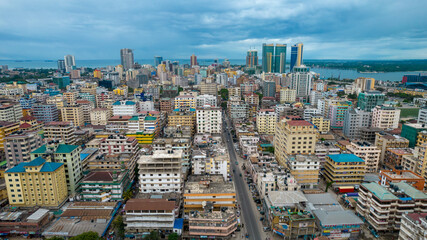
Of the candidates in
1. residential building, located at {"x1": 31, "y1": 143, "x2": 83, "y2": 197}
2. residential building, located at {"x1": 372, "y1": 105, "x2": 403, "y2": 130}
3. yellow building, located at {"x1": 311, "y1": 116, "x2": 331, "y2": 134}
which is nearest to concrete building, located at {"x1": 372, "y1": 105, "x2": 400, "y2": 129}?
residential building, located at {"x1": 372, "y1": 105, "x2": 403, "y2": 130}

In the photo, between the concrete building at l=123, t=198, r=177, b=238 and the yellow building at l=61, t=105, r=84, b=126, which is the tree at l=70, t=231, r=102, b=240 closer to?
the concrete building at l=123, t=198, r=177, b=238

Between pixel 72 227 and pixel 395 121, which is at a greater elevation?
pixel 395 121

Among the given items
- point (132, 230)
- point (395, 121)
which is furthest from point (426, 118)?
point (132, 230)

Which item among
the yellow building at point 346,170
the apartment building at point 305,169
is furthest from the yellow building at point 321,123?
the apartment building at point 305,169

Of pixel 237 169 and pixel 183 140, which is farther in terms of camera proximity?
pixel 237 169

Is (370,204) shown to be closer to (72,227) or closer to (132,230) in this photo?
(132,230)
